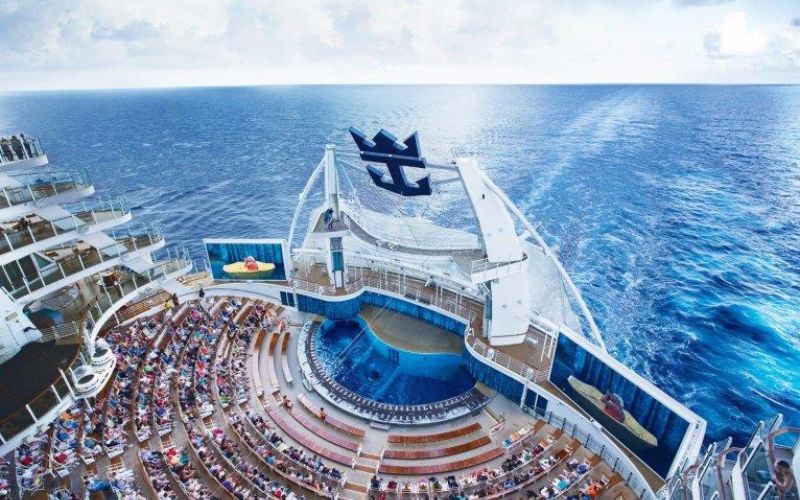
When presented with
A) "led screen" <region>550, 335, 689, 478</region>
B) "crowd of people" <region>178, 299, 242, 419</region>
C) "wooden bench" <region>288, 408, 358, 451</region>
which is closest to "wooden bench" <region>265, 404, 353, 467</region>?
"wooden bench" <region>288, 408, 358, 451</region>

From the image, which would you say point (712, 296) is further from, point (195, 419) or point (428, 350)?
point (195, 419)

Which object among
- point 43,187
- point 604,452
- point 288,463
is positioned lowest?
point 288,463

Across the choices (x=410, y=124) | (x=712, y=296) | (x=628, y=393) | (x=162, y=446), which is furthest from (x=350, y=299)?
(x=410, y=124)

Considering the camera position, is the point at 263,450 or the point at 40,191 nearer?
the point at 40,191

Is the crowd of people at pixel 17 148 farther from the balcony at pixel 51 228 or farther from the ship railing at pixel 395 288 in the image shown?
the ship railing at pixel 395 288

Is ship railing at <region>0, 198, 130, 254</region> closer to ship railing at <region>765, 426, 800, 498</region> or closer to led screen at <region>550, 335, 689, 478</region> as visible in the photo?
led screen at <region>550, 335, 689, 478</region>

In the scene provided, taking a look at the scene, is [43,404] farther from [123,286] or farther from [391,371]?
[391,371]

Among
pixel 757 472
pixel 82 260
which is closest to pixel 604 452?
pixel 757 472
